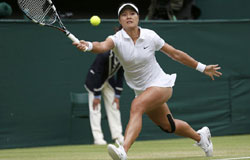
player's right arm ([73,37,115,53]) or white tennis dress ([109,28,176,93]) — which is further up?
player's right arm ([73,37,115,53])

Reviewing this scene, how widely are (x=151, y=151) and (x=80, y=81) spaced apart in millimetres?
2340

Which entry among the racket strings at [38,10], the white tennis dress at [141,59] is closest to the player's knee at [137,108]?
the white tennis dress at [141,59]

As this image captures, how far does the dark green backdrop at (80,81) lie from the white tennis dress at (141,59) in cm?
359

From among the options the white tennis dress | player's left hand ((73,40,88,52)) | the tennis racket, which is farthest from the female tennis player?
the tennis racket

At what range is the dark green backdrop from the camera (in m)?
Answer: 9.46

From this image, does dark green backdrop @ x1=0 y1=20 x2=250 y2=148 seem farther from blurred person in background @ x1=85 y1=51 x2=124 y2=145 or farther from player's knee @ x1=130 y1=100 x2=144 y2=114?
player's knee @ x1=130 y1=100 x2=144 y2=114

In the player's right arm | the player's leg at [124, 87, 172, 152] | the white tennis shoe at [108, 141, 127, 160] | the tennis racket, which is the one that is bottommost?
the white tennis shoe at [108, 141, 127, 160]

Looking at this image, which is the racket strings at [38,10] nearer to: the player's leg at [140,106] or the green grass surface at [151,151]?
the player's leg at [140,106]

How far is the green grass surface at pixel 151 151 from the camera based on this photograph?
23.2 ft

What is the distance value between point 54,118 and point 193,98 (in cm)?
251

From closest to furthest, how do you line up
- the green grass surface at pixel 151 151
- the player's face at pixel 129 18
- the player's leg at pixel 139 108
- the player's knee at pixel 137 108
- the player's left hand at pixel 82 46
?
the player's left hand at pixel 82 46 < the player's leg at pixel 139 108 < the player's knee at pixel 137 108 < the player's face at pixel 129 18 < the green grass surface at pixel 151 151

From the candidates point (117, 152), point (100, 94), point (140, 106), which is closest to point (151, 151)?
point (100, 94)

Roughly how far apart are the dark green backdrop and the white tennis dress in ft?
11.8

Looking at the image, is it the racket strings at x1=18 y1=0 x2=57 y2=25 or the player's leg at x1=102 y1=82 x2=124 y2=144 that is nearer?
the racket strings at x1=18 y1=0 x2=57 y2=25
